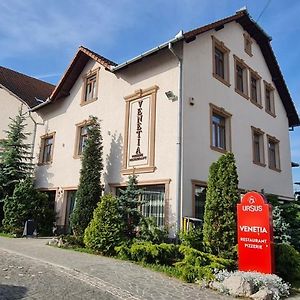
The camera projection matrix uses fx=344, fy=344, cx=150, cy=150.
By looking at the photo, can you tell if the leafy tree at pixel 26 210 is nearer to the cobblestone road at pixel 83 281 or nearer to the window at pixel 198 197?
the cobblestone road at pixel 83 281

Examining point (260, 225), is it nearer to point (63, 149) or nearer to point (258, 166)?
point (258, 166)

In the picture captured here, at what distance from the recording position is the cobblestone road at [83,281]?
21.0ft

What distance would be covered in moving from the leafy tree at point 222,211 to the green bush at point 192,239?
199mm

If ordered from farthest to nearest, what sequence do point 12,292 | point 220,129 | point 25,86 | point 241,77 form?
point 25,86 → point 241,77 → point 220,129 → point 12,292

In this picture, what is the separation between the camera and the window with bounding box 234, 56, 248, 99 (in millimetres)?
16688

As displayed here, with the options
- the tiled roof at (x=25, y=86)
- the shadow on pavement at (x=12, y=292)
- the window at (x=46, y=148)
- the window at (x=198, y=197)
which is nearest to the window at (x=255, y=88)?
the window at (x=198, y=197)

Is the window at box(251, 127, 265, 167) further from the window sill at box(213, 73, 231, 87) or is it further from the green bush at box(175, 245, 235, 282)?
the green bush at box(175, 245, 235, 282)

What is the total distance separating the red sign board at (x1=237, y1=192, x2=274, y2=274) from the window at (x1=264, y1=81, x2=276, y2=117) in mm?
11983

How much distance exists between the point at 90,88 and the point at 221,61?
6562 mm

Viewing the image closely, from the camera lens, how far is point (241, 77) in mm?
17250

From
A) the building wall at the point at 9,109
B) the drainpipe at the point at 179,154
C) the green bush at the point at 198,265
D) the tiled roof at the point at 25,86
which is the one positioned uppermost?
the tiled roof at the point at 25,86

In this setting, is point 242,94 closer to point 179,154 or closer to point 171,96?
point 171,96

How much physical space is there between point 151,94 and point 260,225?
23.8ft

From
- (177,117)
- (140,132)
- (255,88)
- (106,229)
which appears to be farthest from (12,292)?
(255,88)
